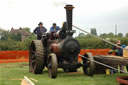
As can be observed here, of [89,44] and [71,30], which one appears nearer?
[71,30]

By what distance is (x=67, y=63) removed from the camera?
28.8ft

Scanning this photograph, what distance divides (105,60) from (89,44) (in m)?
24.8

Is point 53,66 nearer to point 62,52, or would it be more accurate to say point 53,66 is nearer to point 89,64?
point 62,52

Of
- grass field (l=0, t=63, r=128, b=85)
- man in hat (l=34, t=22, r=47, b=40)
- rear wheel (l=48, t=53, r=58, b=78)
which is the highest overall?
man in hat (l=34, t=22, r=47, b=40)

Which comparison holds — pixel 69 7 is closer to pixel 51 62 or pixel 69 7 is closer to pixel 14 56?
pixel 51 62

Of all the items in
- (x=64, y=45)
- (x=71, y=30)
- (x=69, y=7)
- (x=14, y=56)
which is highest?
(x=69, y=7)

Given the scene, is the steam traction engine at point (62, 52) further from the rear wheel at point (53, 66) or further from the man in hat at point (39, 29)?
the man in hat at point (39, 29)

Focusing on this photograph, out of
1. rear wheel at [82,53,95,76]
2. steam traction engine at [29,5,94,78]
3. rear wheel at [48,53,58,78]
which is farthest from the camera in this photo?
rear wheel at [82,53,95,76]

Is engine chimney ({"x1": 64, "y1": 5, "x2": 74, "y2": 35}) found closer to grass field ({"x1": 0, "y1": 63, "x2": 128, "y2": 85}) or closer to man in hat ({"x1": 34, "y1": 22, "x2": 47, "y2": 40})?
grass field ({"x1": 0, "y1": 63, "x2": 128, "y2": 85})

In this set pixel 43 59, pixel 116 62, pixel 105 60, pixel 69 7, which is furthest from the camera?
pixel 43 59

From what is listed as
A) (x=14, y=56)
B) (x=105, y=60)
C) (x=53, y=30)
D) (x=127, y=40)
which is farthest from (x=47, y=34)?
(x=127, y=40)

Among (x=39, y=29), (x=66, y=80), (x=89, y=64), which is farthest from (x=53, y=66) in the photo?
(x=39, y=29)

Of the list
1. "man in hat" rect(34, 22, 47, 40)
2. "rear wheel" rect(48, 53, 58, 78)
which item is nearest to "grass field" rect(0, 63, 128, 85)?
Result: "rear wheel" rect(48, 53, 58, 78)

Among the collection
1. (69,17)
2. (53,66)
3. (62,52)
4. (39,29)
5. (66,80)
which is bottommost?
(66,80)
